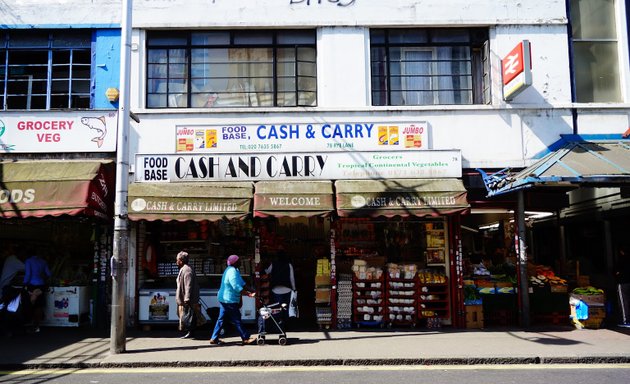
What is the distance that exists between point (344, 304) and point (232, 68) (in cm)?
596

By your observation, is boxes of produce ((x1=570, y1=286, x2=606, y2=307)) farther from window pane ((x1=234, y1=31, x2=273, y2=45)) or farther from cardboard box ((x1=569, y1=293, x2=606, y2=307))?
window pane ((x1=234, y1=31, x2=273, y2=45))

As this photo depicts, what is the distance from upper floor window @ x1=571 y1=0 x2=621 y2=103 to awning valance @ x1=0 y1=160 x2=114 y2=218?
35.3 feet

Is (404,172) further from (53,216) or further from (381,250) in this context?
(53,216)

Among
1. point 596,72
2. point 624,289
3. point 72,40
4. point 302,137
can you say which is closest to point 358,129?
point 302,137

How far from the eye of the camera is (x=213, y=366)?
827cm

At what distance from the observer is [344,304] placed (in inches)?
449

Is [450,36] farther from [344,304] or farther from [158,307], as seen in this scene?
[158,307]

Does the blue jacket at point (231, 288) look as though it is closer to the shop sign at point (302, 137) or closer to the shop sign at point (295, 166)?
the shop sign at point (295, 166)

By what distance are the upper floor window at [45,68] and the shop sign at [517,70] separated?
928 centimetres

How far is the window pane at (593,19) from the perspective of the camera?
12.6 meters

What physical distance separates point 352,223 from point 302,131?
2414 mm

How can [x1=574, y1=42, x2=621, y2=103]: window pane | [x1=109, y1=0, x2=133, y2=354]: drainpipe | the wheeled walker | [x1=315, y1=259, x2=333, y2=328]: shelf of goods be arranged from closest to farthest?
[x1=109, y1=0, x2=133, y2=354]: drainpipe → the wheeled walker → [x1=315, y1=259, x2=333, y2=328]: shelf of goods → [x1=574, y1=42, x2=621, y2=103]: window pane

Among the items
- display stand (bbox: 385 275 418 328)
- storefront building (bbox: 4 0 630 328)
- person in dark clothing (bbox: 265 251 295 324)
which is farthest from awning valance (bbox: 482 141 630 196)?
person in dark clothing (bbox: 265 251 295 324)

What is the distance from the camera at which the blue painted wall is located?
39.0 ft
